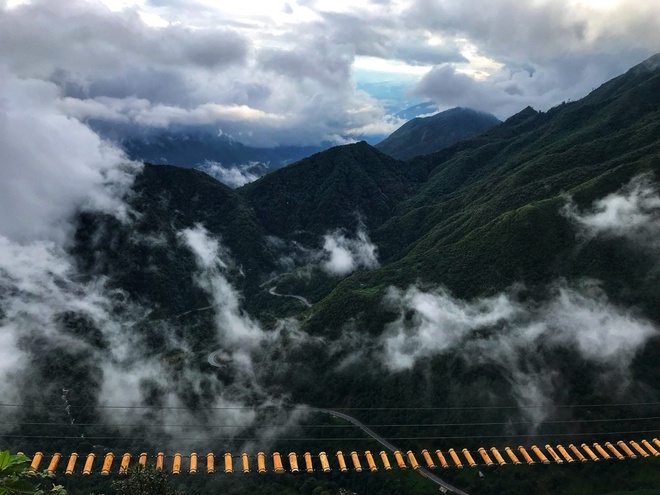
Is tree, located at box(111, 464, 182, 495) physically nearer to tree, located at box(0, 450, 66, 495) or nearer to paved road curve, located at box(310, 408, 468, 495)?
tree, located at box(0, 450, 66, 495)

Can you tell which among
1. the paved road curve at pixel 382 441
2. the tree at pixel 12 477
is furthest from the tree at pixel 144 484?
the paved road curve at pixel 382 441

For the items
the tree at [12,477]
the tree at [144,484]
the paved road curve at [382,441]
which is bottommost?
the paved road curve at [382,441]

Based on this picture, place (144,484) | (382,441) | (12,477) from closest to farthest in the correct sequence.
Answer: (12,477) → (144,484) → (382,441)

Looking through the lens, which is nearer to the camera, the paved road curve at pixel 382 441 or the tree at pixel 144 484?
the tree at pixel 144 484

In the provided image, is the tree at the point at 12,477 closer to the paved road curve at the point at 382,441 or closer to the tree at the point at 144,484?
the tree at the point at 144,484

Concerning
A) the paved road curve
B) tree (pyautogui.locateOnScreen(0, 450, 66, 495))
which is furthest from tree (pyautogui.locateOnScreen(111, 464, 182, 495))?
the paved road curve

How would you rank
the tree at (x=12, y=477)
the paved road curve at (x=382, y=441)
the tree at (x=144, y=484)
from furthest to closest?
the paved road curve at (x=382, y=441)
the tree at (x=144, y=484)
the tree at (x=12, y=477)

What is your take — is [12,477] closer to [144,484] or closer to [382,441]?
Answer: [144,484]

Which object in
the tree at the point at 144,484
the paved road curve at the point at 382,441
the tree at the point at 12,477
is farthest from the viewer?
the paved road curve at the point at 382,441

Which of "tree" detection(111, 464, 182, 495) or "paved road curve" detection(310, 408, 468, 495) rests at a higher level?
"tree" detection(111, 464, 182, 495)

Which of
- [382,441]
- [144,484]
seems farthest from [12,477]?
[382,441]

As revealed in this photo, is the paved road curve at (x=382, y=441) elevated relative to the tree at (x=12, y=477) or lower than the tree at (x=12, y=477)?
lower
